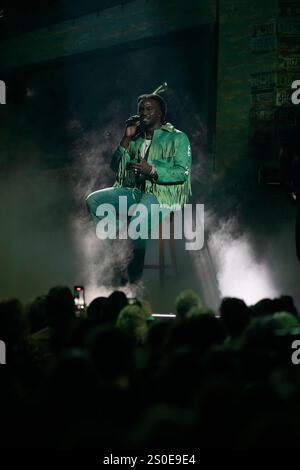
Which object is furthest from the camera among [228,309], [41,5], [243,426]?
[41,5]

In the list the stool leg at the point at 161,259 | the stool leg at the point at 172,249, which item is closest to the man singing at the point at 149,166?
the stool leg at the point at 172,249

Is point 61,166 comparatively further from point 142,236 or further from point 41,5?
point 41,5

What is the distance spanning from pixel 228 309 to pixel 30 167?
7.03 meters

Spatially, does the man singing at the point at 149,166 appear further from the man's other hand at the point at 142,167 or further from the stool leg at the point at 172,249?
the stool leg at the point at 172,249

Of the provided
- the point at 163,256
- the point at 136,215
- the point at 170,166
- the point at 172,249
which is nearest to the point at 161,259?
the point at 163,256

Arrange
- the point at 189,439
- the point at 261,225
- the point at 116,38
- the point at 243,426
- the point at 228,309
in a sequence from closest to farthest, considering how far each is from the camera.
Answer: the point at 189,439
the point at 243,426
the point at 228,309
the point at 261,225
the point at 116,38

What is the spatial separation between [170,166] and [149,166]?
0.97 ft

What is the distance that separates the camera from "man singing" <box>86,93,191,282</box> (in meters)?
8.84

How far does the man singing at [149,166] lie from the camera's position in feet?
29.0

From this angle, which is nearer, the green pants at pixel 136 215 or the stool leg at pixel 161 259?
the stool leg at pixel 161 259

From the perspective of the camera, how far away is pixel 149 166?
351 inches

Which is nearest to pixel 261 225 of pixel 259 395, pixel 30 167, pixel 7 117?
pixel 30 167

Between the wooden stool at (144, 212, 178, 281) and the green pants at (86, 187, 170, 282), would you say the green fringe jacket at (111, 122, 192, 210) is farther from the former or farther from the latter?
the wooden stool at (144, 212, 178, 281)

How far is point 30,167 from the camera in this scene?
34.0 feet
